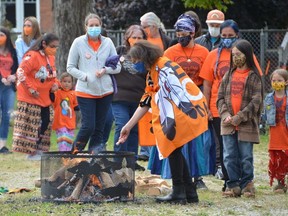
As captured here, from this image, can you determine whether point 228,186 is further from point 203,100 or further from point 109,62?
point 109,62

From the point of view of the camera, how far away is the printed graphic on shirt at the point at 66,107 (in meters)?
16.6

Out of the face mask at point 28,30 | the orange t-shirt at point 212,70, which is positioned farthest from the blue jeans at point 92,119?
the face mask at point 28,30

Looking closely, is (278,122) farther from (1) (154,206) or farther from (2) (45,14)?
(2) (45,14)

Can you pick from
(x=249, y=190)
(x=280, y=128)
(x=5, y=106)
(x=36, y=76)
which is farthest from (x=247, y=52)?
(x=5, y=106)

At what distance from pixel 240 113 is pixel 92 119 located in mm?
2673

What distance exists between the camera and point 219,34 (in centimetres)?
1350

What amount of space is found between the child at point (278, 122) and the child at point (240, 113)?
904mm

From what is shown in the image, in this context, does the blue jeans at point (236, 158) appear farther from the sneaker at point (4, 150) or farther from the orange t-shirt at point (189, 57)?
the sneaker at point (4, 150)

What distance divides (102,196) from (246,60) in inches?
91.4

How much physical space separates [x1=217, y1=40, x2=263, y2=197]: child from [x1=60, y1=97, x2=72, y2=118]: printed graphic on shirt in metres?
4.79

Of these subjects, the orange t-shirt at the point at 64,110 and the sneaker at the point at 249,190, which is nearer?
the sneaker at the point at 249,190

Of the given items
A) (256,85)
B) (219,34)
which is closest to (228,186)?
(256,85)

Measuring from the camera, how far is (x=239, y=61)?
12125 mm

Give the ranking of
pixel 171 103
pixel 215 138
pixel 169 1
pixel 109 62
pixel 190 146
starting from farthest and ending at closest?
pixel 169 1 → pixel 109 62 → pixel 215 138 → pixel 190 146 → pixel 171 103
